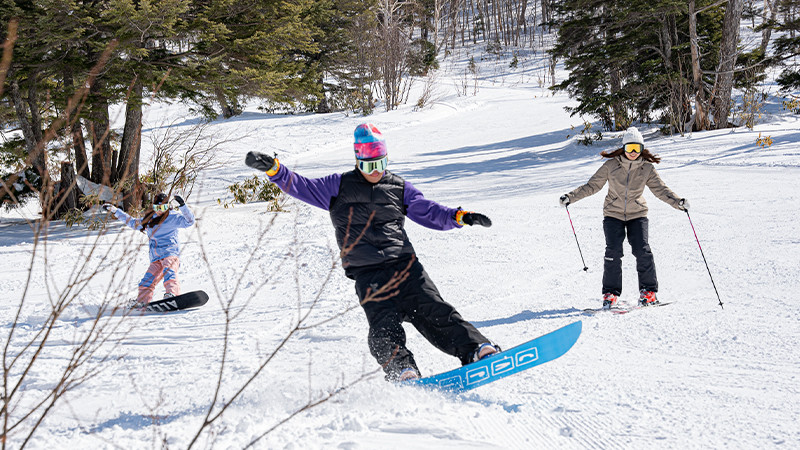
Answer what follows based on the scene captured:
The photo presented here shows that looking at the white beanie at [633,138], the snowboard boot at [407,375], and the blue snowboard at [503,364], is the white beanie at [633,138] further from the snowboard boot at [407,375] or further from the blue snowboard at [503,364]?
the snowboard boot at [407,375]

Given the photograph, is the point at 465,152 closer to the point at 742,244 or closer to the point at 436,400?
the point at 742,244

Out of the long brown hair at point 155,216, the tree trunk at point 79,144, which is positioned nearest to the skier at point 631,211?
the tree trunk at point 79,144

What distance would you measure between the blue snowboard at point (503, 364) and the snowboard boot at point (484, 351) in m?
0.03

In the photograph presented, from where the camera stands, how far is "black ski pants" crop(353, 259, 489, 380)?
3422 millimetres

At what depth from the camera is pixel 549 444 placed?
105 inches

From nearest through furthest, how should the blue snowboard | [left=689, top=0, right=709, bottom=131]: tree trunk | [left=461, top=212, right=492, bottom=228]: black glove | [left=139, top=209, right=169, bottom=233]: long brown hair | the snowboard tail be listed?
1. the blue snowboard
2. [left=461, top=212, right=492, bottom=228]: black glove
3. the snowboard tail
4. [left=139, top=209, right=169, bottom=233]: long brown hair
5. [left=689, top=0, right=709, bottom=131]: tree trunk

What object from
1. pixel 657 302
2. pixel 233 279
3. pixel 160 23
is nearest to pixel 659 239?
pixel 657 302

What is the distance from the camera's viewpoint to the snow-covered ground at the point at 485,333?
2.78 metres

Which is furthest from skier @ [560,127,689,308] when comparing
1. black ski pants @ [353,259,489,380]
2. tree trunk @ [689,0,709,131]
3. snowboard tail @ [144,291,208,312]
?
tree trunk @ [689,0,709,131]

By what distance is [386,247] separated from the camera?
369 centimetres

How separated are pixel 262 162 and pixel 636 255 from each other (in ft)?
11.6

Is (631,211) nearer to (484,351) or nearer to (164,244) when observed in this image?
(484,351)

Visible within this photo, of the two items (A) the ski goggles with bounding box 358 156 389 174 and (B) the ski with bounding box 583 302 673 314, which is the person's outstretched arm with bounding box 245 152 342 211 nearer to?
(A) the ski goggles with bounding box 358 156 389 174

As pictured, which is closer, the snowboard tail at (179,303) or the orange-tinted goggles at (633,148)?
the orange-tinted goggles at (633,148)
